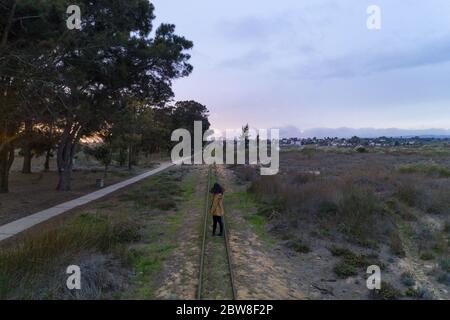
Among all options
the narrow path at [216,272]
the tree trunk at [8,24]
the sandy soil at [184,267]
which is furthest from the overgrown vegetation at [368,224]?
the tree trunk at [8,24]

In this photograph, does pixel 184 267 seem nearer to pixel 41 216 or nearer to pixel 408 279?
pixel 408 279

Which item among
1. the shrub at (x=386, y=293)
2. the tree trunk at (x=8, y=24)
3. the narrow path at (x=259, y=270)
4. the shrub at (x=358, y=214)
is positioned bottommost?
the shrub at (x=386, y=293)

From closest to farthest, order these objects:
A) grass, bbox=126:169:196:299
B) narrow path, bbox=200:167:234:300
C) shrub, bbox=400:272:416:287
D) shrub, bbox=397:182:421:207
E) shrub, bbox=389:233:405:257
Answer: narrow path, bbox=200:167:234:300 → grass, bbox=126:169:196:299 → shrub, bbox=400:272:416:287 → shrub, bbox=389:233:405:257 → shrub, bbox=397:182:421:207

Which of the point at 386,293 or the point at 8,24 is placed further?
the point at 8,24

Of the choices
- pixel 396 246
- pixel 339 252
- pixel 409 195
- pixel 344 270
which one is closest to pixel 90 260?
pixel 344 270

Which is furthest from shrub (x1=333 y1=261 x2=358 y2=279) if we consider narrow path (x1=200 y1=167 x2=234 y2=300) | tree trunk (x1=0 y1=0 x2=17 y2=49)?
tree trunk (x1=0 y1=0 x2=17 y2=49)

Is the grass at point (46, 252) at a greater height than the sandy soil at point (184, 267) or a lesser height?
greater

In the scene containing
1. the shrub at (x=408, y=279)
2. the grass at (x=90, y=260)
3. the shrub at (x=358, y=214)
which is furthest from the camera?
the shrub at (x=358, y=214)

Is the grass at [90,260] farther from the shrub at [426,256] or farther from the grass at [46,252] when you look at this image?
the shrub at [426,256]

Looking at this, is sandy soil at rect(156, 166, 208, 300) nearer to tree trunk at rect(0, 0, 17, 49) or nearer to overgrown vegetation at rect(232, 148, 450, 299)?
overgrown vegetation at rect(232, 148, 450, 299)

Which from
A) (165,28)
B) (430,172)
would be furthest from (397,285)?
(430,172)

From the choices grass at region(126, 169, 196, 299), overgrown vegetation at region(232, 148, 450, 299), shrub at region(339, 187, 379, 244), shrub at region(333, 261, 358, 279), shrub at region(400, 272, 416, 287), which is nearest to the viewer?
grass at region(126, 169, 196, 299)
